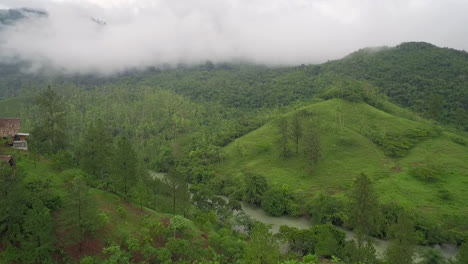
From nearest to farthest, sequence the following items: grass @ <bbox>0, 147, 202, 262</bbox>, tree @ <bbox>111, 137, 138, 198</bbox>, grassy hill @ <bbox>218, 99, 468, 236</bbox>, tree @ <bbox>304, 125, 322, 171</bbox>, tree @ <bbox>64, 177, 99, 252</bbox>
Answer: tree @ <bbox>64, 177, 99, 252</bbox> < grass @ <bbox>0, 147, 202, 262</bbox> < tree @ <bbox>111, 137, 138, 198</bbox> < grassy hill @ <bbox>218, 99, 468, 236</bbox> < tree @ <bbox>304, 125, 322, 171</bbox>

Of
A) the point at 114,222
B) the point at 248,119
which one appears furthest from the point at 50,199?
the point at 248,119

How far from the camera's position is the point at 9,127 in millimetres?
57406

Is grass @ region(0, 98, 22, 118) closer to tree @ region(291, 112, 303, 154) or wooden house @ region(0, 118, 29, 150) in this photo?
wooden house @ region(0, 118, 29, 150)

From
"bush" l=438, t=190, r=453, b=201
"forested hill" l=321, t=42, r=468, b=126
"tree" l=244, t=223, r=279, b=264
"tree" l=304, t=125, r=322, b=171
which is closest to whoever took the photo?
"tree" l=244, t=223, r=279, b=264

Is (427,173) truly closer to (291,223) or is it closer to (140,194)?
(291,223)

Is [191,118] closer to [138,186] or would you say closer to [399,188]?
[399,188]

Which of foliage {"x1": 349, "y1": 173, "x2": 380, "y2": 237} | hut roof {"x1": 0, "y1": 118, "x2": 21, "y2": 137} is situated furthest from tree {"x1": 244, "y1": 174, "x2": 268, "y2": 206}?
hut roof {"x1": 0, "y1": 118, "x2": 21, "y2": 137}

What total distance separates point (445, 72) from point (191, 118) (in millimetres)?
123101

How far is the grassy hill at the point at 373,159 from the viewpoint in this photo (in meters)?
81.8

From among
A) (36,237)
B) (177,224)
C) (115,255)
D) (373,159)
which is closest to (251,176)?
(373,159)

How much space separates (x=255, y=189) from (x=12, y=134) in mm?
50031

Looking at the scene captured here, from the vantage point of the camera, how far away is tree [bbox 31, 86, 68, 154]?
56469 millimetres

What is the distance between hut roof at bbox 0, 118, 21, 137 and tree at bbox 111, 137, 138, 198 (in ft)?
72.5

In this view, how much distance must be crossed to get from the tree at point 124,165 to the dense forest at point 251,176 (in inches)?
7.0
